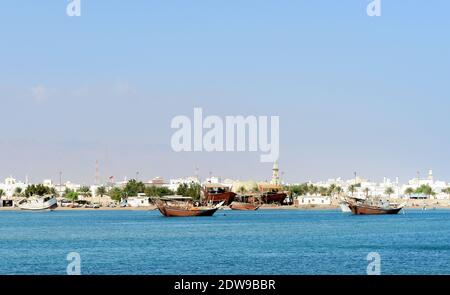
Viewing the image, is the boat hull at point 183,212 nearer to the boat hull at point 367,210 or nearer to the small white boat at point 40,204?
the boat hull at point 367,210

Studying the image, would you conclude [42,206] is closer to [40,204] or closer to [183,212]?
[40,204]

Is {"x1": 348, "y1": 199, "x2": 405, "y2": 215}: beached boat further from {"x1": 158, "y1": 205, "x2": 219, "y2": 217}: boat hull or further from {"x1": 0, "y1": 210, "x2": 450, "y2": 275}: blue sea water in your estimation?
{"x1": 0, "y1": 210, "x2": 450, "y2": 275}: blue sea water

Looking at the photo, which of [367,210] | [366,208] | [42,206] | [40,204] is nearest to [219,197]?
[42,206]

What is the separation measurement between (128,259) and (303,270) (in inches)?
457

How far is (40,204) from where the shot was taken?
7210 inches

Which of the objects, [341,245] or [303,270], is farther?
[341,245]

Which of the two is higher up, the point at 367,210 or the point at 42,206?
the point at 42,206

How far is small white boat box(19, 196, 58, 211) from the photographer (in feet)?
599

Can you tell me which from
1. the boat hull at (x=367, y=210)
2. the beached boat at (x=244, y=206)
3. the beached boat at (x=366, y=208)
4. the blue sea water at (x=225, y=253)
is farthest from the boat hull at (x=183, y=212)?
the beached boat at (x=244, y=206)

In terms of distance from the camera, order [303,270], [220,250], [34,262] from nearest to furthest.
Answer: [303,270] → [34,262] → [220,250]

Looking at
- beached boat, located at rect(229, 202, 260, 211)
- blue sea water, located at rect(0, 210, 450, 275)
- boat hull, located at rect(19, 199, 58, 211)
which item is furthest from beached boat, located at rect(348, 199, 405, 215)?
boat hull, located at rect(19, 199, 58, 211)
